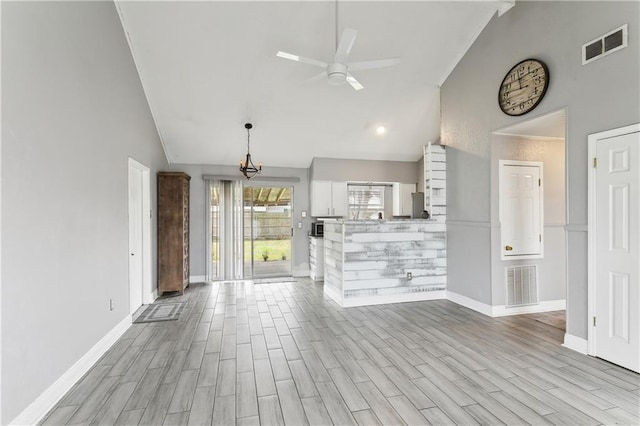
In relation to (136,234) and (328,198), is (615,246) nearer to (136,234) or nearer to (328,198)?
(328,198)

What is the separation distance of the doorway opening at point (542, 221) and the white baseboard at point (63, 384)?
4.55 metres

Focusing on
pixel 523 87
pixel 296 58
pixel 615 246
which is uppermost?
pixel 296 58

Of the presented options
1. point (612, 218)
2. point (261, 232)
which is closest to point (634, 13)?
point (612, 218)

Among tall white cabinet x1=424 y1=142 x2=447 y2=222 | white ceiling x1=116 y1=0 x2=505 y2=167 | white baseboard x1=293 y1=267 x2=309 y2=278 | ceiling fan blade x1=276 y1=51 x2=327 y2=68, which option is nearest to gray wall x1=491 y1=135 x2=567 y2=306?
tall white cabinet x1=424 y1=142 x2=447 y2=222

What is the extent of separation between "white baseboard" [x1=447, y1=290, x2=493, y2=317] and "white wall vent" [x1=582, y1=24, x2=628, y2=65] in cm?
301

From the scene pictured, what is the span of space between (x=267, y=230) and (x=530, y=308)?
4983 millimetres

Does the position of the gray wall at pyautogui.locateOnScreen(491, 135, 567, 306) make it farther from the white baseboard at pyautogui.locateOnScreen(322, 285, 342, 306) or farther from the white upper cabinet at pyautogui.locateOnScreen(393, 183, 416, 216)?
the white upper cabinet at pyautogui.locateOnScreen(393, 183, 416, 216)

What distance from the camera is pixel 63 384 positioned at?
8.15 feet

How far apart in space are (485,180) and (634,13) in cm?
212

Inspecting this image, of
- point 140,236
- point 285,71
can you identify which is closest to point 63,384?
point 140,236

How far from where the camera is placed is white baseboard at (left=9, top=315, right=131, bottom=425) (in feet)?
6.85

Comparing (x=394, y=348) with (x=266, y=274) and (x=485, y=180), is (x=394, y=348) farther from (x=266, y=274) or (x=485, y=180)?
(x=266, y=274)

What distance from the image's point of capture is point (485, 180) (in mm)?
4418

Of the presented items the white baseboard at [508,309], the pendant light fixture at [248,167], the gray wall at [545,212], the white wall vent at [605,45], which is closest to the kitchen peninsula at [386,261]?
the white baseboard at [508,309]
